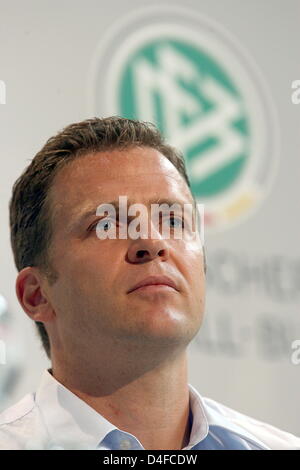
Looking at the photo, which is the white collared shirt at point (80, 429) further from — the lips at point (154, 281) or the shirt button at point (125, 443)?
the lips at point (154, 281)

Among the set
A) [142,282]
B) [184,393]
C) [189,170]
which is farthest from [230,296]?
[142,282]

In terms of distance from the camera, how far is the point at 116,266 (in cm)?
93

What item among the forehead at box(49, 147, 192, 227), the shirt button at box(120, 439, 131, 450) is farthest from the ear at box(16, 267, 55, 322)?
the shirt button at box(120, 439, 131, 450)

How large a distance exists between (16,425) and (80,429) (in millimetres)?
93

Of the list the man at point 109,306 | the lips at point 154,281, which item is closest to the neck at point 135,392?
the man at point 109,306

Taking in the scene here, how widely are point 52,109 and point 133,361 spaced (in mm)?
700

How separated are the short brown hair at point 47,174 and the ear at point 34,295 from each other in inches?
0.7

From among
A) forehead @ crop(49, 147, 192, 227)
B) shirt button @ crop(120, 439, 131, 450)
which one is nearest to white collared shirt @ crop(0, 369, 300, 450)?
shirt button @ crop(120, 439, 131, 450)

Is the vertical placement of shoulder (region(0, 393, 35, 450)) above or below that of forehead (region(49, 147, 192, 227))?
below

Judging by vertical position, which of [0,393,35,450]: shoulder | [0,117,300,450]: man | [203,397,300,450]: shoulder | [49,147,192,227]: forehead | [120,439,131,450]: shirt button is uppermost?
[49,147,192,227]: forehead

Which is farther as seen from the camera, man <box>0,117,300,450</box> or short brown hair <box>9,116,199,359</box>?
short brown hair <box>9,116,199,359</box>

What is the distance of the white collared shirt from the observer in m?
0.92

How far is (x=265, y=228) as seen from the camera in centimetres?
161

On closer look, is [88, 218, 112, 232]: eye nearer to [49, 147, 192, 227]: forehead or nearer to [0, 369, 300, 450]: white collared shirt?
[49, 147, 192, 227]: forehead
